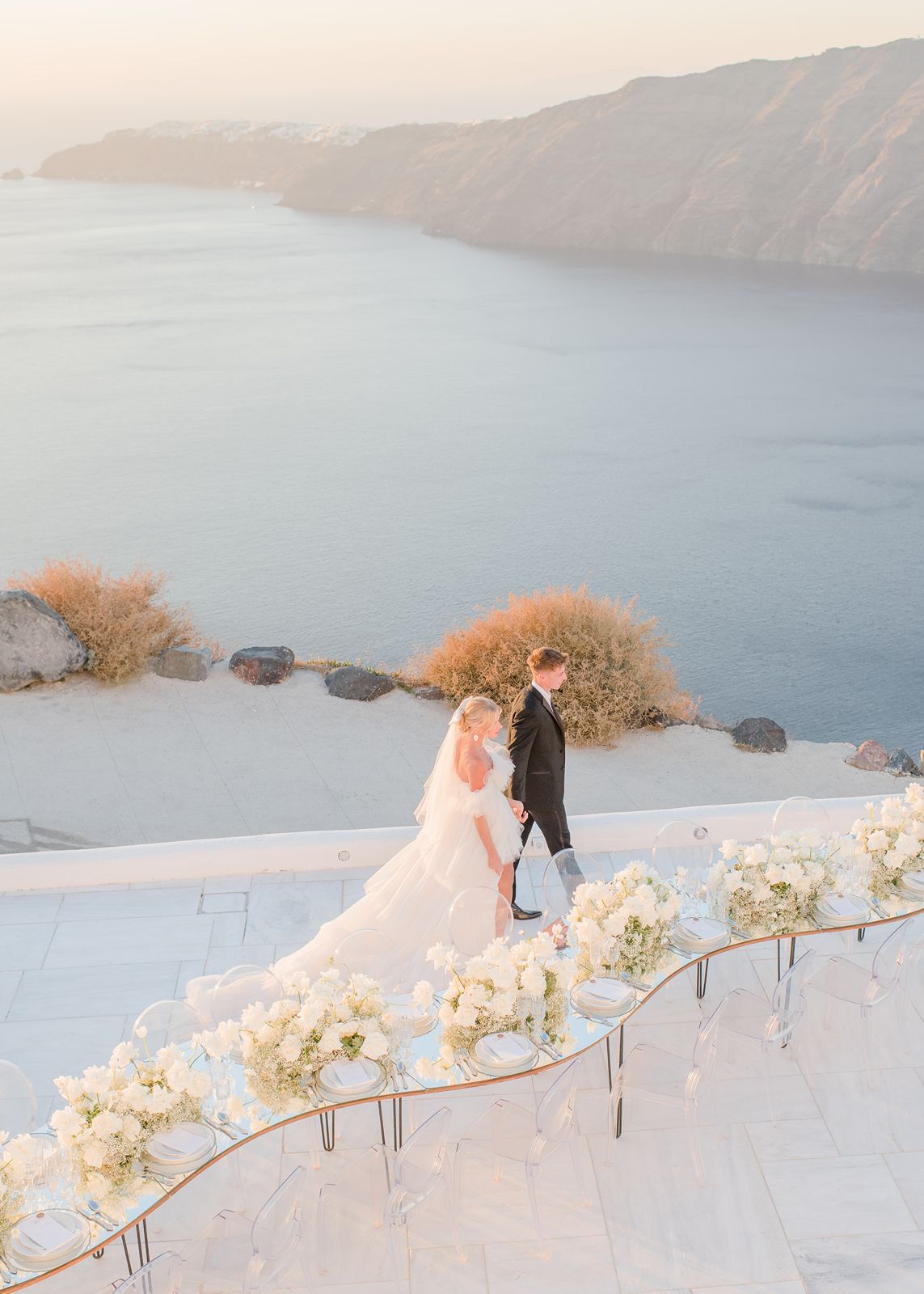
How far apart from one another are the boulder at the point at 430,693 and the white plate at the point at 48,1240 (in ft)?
29.9

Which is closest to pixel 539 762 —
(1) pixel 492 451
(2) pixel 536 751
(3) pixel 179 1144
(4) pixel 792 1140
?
(2) pixel 536 751

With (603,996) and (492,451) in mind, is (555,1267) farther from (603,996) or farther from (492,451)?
(492,451)

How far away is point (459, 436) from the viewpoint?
162 ft

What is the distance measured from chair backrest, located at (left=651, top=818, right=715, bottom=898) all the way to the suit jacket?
1.94ft

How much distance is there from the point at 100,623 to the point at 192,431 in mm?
39677

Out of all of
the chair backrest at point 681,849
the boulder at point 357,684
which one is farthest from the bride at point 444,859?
the boulder at point 357,684

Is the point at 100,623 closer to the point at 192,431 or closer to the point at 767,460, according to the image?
the point at 767,460

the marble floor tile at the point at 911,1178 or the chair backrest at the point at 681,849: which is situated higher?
the chair backrest at the point at 681,849

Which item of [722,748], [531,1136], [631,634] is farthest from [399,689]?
[531,1136]

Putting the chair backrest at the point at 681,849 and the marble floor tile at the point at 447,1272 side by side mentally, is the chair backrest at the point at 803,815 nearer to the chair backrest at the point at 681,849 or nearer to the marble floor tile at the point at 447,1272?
the chair backrest at the point at 681,849

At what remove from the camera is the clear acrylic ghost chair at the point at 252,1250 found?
395 cm

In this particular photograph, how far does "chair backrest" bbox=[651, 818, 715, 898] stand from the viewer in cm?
592

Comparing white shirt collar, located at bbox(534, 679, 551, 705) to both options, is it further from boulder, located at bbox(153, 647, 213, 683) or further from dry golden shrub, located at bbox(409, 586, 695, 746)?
boulder, located at bbox(153, 647, 213, 683)

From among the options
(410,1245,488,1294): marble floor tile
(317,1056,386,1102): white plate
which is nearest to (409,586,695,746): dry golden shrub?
(410,1245,488,1294): marble floor tile
